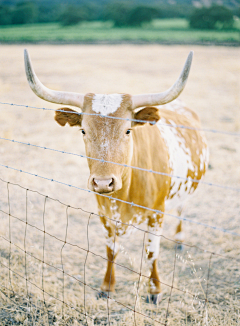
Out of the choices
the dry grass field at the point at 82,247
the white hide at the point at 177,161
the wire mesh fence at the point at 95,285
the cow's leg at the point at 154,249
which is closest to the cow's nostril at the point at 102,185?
the wire mesh fence at the point at 95,285

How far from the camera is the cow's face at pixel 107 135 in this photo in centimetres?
227

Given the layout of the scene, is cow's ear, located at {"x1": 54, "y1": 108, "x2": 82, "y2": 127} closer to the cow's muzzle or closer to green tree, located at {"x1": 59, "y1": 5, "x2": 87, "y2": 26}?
the cow's muzzle

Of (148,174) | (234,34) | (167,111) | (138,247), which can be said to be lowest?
(138,247)

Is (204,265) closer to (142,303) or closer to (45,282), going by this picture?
(142,303)

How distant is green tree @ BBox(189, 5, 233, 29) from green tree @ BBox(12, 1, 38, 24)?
2800cm

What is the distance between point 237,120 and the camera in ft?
29.3

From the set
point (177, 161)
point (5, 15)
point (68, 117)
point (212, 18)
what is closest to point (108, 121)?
point (68, 117)

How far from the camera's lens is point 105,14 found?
202ft

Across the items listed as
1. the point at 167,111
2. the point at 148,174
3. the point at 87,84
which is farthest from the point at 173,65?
the point at 148,174

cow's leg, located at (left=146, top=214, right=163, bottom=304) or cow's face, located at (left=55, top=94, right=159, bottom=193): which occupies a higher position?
cow's face, located at (left=55, top=94, right=159, bottom=193)

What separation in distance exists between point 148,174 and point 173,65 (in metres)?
21.6

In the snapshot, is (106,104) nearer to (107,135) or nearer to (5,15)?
(107,135)

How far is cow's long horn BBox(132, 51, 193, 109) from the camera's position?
220cm

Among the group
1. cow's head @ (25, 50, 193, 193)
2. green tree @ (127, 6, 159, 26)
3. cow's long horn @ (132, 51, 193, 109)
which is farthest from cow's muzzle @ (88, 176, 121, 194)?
green tree @ (127, 6, 159, 26)
